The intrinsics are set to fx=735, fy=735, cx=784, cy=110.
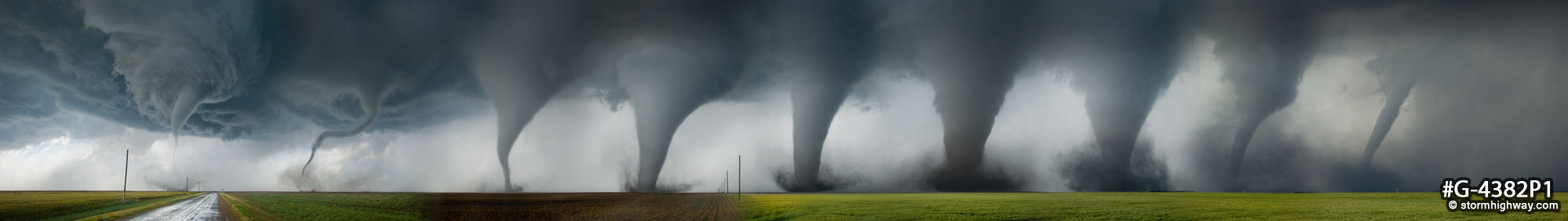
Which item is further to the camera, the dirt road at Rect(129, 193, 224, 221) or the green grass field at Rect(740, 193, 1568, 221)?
the dirt road at Rect(129, 193, 224, 221)

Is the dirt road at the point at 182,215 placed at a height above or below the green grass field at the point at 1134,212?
below

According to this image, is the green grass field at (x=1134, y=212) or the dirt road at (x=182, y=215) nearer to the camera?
the green grass field at (x=1134, y=212)

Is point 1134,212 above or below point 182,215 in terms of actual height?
above

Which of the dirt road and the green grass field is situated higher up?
the green grass field

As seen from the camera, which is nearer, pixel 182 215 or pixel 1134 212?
pixel 1134 212

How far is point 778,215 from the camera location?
56156 mm

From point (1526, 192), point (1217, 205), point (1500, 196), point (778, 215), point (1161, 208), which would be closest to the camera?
point (1526, 192)

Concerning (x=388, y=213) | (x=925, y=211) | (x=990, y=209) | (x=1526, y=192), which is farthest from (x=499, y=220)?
(x=1526, y=192)

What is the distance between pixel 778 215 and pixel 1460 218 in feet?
147

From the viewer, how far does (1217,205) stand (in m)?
66.3

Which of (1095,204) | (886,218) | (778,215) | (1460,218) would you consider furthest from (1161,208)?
(778,215)

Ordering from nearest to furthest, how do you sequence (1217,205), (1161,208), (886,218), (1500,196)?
(1500,196) < (886,218) < (1161,208) < (1217,205)

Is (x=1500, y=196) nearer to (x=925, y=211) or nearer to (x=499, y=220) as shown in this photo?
(x=925, y=211)

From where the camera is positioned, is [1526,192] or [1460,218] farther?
[1460,218]
